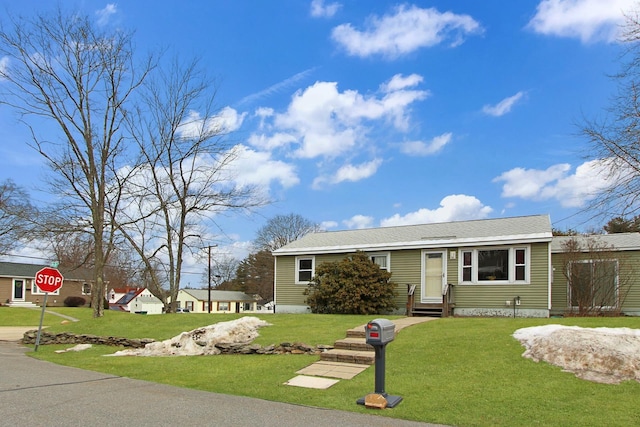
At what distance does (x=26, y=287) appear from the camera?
45281 mm

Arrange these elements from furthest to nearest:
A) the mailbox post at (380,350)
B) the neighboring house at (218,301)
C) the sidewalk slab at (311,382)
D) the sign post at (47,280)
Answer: the neighboring house at (218,301) < the sign post at (47,280) < the sidewalk slab at (311,382) < the mailbox post at (380,350)

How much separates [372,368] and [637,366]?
420 centimetres

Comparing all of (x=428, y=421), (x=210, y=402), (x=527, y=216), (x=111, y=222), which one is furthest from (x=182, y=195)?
(x=428, y=421)

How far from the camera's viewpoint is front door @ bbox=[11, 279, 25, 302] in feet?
145

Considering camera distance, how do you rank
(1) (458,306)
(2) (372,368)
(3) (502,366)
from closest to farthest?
(3) (502,366) < (2) (372,368) < (1) (458,306)

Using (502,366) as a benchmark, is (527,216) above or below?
above

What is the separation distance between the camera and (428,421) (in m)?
5.88

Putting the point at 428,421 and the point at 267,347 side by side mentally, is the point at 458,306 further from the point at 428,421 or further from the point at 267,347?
the point at 428,421

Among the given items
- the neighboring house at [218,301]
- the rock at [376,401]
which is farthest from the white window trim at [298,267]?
the neighboring house at [218,301]

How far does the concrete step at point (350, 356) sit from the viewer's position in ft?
30.5

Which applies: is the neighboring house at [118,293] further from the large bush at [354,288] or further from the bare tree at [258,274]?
the large bush at [354,288]

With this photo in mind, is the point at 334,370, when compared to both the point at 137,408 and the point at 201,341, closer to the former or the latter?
the point at 137,408

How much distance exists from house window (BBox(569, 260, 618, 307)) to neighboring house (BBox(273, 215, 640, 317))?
0.56m

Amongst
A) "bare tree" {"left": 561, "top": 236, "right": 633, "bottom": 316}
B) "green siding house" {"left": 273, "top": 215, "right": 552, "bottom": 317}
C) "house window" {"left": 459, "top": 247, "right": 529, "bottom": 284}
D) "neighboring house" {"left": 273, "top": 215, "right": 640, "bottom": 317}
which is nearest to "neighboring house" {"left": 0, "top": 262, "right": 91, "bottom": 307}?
"green siding house" {"left": 273, "top": 215, "right": 552, "bottom": 317}
